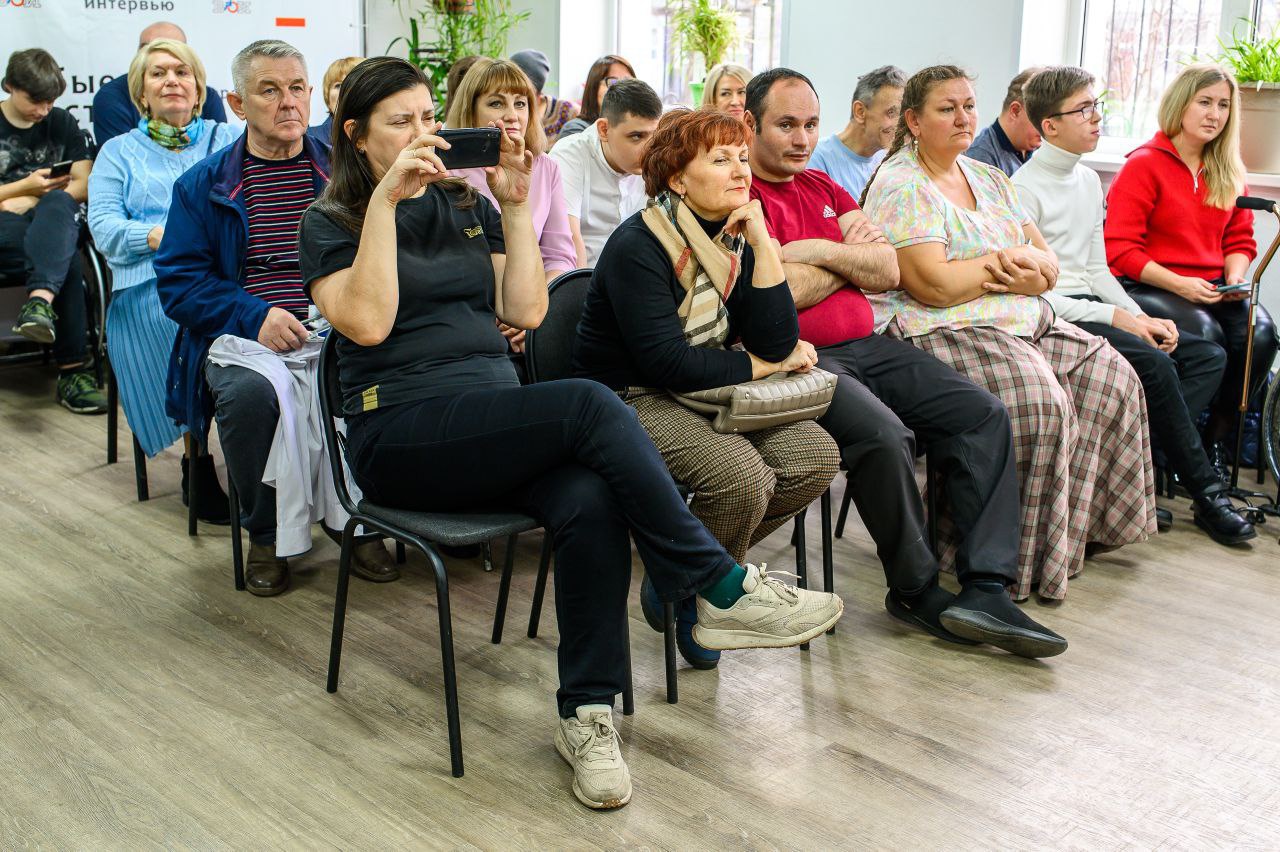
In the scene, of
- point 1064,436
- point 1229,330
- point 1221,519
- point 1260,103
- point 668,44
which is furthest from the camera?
point 668,44

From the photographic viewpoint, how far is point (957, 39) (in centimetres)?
514

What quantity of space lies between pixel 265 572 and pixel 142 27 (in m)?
3.56

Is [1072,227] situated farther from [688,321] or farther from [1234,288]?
[688,321]

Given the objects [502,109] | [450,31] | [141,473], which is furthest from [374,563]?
[450,31]

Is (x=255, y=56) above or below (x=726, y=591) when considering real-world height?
above

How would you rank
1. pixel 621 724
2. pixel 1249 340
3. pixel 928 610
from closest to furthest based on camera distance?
pixel 621 724
pixel 928 610
pixel 1249 340

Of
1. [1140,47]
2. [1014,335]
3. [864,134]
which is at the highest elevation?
[1140,47]

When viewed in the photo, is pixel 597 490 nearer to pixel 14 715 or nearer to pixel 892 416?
pixel 892 416

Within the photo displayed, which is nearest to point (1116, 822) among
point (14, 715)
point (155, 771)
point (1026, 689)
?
point (1026, 689)

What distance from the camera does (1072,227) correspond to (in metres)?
3.64

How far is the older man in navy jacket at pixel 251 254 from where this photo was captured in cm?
295

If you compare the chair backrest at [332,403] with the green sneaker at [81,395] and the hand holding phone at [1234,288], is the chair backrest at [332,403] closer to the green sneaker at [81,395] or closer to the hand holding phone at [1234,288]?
the green sneaker at [81,395]

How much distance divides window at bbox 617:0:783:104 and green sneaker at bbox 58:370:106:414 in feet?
11.7

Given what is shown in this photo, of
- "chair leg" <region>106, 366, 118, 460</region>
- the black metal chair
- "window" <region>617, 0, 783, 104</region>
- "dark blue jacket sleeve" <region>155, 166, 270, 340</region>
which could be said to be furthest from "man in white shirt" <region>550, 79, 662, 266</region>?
"window" <region>617, 0, 783, 104</region>
